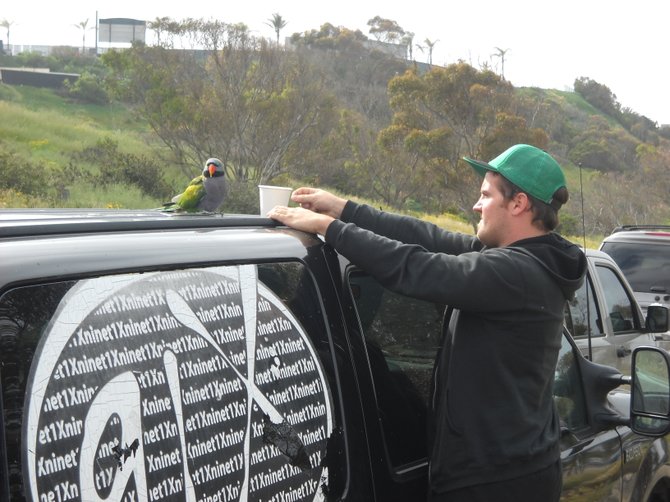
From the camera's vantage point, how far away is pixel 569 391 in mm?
3447

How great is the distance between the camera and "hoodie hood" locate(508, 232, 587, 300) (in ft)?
9.12

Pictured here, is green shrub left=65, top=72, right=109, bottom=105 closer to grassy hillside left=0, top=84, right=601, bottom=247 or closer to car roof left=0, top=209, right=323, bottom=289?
grassy hillside left=0, top=84, right=601, bottom=247

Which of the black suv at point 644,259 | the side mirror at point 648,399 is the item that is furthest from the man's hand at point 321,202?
the black suv at point 644,259

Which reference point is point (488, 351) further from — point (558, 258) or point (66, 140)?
point (66, 140)

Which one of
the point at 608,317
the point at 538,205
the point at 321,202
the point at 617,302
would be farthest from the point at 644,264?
the point at 321,202

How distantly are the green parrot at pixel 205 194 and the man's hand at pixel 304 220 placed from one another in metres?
1.37

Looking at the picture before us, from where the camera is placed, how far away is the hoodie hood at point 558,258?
109 inches

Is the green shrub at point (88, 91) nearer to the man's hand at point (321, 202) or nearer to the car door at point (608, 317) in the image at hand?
the car door at point (608, 317)

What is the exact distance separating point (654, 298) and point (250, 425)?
9699 millimetres

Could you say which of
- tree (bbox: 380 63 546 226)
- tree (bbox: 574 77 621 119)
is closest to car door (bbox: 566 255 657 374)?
tree (bbox: 380 63 546 226)

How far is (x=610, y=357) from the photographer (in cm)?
731

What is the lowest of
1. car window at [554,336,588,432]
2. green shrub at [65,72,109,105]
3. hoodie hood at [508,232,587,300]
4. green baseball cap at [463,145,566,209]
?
car window at [554,336,588,432]

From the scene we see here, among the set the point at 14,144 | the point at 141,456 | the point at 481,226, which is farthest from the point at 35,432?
the point at 14,144

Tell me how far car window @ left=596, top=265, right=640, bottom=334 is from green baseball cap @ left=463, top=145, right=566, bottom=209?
494 centimetres
